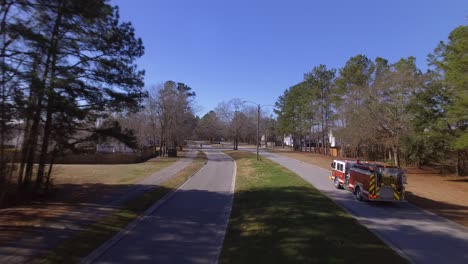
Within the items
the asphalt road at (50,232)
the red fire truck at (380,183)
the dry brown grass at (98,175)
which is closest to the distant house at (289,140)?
the dry brown grass at (98,175)

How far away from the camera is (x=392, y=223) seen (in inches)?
550

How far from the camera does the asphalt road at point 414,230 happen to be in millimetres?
10008

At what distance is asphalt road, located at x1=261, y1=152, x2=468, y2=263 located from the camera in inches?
394

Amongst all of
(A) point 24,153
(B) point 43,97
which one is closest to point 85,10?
(B) point 43,97

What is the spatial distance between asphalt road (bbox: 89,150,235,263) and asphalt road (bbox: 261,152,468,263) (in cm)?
515

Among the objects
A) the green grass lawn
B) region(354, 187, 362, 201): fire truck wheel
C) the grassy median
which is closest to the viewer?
the green grass lawn

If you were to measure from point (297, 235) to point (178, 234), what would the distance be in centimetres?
377

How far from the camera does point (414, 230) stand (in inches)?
508

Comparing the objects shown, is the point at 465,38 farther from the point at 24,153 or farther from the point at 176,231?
the point at 24,153

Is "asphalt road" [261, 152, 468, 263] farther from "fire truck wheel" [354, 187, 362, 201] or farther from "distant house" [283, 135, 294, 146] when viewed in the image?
"distant house" [283, 135, 294, 146]

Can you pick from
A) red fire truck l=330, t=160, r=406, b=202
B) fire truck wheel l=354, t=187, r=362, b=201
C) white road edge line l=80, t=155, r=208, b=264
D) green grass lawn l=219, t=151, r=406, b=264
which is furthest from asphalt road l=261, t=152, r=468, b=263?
white road edge line l=80, t=155, r=208, b=264

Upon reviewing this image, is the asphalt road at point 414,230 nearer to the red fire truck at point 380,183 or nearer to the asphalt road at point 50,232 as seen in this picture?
the red fire truck at point 380,183

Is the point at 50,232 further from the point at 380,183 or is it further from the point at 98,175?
the point at 98,175

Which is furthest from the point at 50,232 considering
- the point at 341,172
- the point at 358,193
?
the point at 341,172
